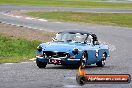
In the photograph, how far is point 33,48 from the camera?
26547mm

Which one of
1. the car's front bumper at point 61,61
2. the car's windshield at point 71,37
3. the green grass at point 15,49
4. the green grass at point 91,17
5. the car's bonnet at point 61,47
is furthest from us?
the green grass at point 91,17

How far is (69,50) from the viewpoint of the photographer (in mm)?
18062

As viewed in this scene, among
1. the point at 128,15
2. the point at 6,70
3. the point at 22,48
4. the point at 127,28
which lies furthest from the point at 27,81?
the point at 128,15

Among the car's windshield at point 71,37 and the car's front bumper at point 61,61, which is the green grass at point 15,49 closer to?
the car's windshield at point 71,37

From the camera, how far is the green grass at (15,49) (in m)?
21.9

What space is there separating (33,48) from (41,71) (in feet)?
31.2

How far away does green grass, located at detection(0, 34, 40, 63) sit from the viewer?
A: 71.8 ft

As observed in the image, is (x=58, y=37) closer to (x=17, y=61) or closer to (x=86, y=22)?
(x=17, y=61)

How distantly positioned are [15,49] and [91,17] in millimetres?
30785

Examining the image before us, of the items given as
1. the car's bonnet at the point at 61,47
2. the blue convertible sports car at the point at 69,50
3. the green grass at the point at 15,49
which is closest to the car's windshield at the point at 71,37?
the blue convertible sports car at the point at 69,50

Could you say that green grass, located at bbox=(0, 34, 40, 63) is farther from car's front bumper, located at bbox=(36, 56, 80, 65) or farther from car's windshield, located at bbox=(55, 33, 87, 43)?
car's front bumper, located at bbox=(36, 56, 80, 65)

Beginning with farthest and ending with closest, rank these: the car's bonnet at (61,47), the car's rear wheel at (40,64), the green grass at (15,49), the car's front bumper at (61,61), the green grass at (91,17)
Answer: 1. the green grass at (91,17)
2. the green grass at (15,49)
3. the car's rear wheel at (40,64)
4. the car's bonnet at (61,47)
5. the car's front bumper at (61,61)

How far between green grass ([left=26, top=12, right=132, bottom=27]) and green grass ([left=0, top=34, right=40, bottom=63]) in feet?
70.8

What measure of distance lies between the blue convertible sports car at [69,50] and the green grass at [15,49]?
2.42 metres
